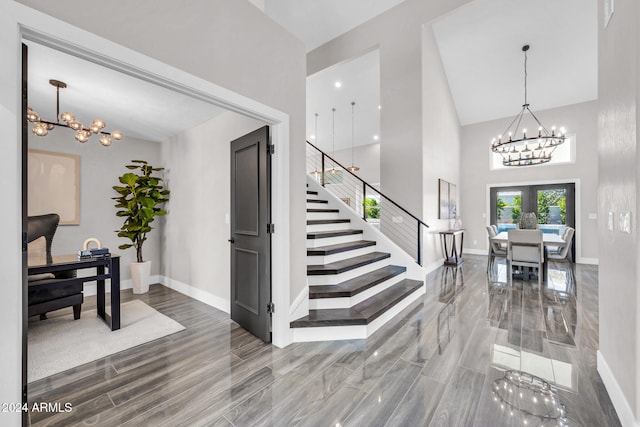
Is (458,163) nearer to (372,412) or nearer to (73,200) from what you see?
(372,412)

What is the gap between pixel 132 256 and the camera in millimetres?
4723

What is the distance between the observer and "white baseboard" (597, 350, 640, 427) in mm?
1506

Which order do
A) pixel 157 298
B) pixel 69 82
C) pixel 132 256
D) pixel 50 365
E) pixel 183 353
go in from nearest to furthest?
pixel 50 365
pixel 183 353
pixel 69 82
pixel 157 298
pixel 132 256

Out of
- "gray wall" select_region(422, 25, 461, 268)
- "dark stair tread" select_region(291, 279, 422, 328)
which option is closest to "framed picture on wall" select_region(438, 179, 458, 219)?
"gray wall" select_region(422, 25, 461, 268)

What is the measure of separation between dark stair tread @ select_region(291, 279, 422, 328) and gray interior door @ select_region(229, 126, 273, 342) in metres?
0.44

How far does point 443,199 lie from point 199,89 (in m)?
5.73

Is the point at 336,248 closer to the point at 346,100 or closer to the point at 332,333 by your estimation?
the point at 332,333

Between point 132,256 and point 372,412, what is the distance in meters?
4.78

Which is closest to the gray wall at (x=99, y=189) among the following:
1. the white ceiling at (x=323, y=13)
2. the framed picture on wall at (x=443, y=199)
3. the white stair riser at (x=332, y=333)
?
the white stair riser at (x=332, y=333)

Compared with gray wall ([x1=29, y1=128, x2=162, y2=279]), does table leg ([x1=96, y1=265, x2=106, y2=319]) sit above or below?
below

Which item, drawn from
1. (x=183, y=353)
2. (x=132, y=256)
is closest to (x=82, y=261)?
(x=183, y=353)

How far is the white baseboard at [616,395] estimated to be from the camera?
151cm

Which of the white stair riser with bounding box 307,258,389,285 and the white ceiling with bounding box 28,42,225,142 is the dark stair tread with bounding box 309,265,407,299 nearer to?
the white stair riser with bounding box 307,258,389,285

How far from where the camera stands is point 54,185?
396 centimetres
